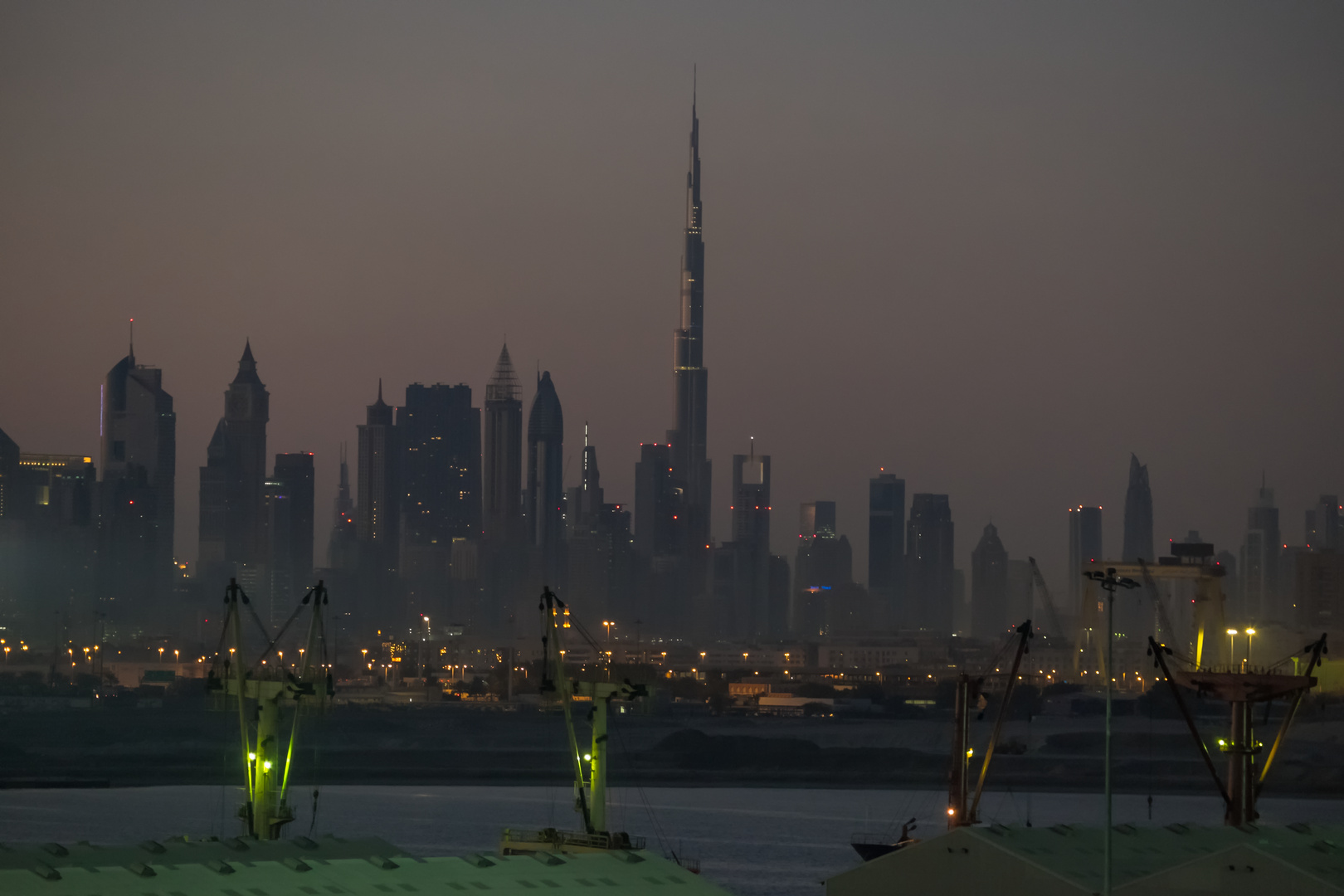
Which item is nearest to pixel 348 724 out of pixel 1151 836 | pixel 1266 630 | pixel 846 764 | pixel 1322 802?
pixel 846 764

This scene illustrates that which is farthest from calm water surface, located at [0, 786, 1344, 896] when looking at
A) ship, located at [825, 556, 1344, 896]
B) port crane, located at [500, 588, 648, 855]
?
ship, located at [825, 556, 1344, 896]

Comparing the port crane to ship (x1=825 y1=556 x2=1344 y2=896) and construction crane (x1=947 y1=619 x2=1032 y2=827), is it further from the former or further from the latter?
construction crane (x1=947 y1=619 x2=1032 y2=827)

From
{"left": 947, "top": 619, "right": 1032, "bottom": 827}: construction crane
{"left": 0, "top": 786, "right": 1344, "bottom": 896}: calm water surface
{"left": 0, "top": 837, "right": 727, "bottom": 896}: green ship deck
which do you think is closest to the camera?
{"left": 0, "top": 837, "right": 727, "bottom": 896}: green ship deck

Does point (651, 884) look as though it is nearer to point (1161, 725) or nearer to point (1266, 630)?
point (1161, 725)

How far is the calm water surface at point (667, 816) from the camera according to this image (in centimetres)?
7888

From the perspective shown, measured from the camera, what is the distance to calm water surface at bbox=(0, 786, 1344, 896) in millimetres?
78875

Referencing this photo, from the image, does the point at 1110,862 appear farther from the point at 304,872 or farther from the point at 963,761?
the point at 963,761

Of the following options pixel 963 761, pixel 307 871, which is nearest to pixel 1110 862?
pixel 307 871

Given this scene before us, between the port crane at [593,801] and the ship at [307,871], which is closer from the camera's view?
the ship at [307,871]

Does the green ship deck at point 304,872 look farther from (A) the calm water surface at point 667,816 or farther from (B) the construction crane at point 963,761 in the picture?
(B) the construction crane at point 963,761

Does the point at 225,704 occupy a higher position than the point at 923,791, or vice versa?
the point at 225,704

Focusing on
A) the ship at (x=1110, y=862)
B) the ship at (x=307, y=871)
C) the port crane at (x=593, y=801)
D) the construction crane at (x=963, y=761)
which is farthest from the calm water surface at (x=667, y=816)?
the ship at (x=307, y=871)

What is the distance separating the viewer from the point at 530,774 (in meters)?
134

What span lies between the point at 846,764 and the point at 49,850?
107m
